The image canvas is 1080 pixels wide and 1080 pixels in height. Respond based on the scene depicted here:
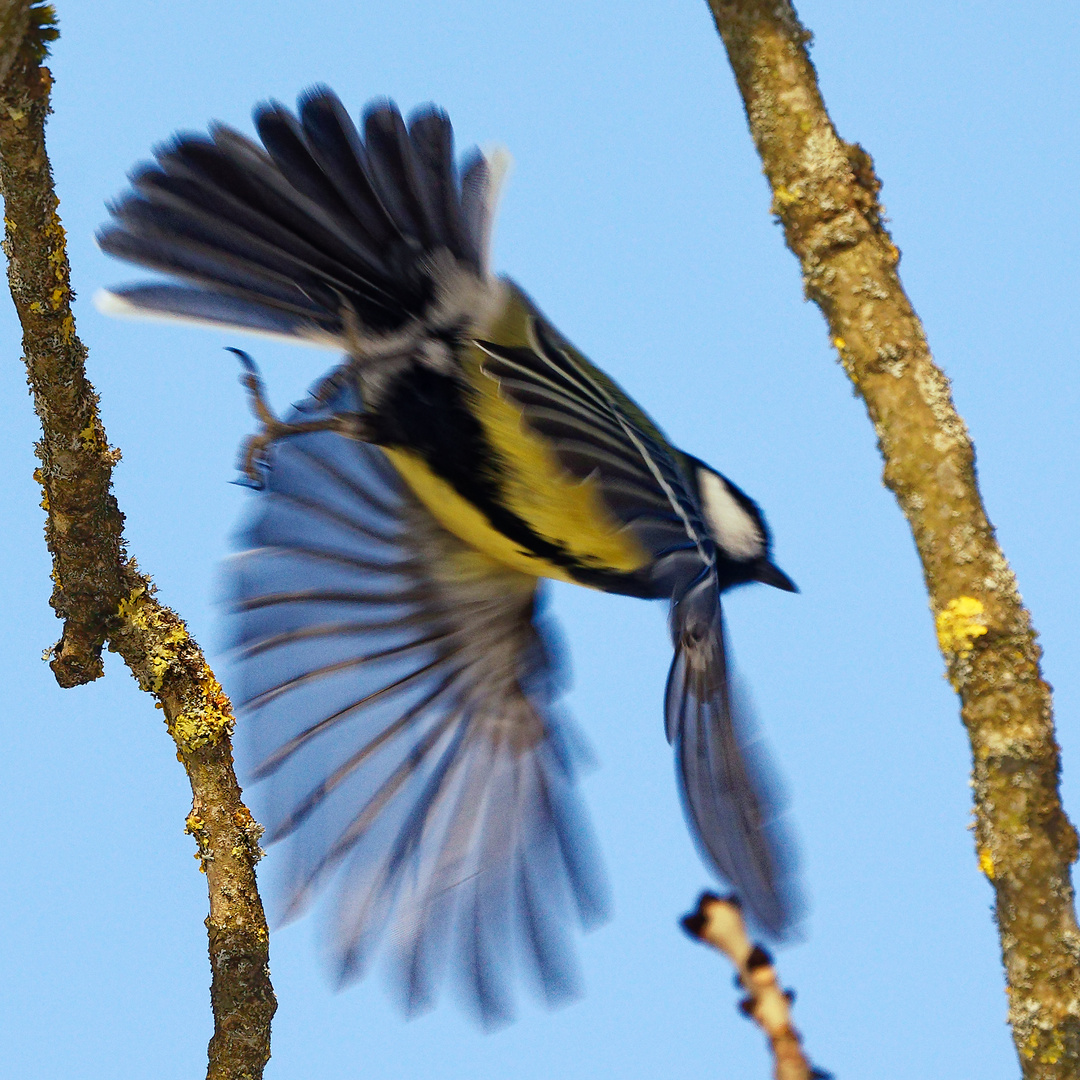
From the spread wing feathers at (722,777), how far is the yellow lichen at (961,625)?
451 millimetres

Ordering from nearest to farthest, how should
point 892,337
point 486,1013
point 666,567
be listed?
1. point 892,337
2. point 666,567
3. point 486,1013

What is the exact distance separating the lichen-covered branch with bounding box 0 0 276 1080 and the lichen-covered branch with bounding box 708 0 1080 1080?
0.84m

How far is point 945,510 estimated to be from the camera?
4.02ft

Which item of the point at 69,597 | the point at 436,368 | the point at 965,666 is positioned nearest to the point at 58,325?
the point at 69,597

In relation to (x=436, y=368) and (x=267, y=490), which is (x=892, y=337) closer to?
(x=436, y=368)

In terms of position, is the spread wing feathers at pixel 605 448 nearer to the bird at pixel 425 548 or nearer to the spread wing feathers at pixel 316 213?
the bird at pixel 425 548

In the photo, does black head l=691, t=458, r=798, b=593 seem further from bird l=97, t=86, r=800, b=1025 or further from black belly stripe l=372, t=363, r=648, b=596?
black belly stripe l=372, t=363, r=648, b=596

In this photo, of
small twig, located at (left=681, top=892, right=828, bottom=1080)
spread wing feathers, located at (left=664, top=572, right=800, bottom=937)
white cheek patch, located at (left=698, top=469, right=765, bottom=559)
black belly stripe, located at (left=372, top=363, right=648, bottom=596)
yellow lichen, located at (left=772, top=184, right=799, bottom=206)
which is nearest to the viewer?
small twig, located at (left=681, top=892, right=828, bottom=1080)

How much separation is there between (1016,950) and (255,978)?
3.11 ft

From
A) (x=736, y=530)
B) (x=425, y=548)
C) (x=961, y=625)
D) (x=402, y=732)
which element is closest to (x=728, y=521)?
(x=736, y=530)

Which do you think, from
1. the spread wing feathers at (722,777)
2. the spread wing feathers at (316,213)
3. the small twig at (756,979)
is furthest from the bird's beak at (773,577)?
the small twig at (756,979)

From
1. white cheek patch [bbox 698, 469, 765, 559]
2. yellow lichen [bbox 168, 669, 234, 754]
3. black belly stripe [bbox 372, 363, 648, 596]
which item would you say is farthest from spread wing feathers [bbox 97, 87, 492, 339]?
yellow lichen [bbox 168, 669, 234, 754]

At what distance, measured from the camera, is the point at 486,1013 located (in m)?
2.25

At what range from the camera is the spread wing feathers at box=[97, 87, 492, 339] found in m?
2.05
